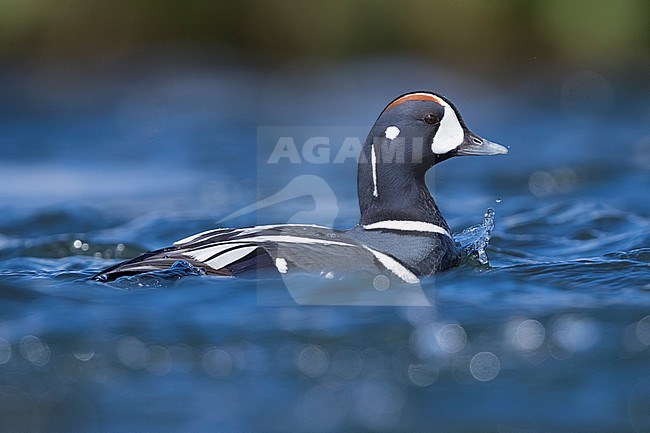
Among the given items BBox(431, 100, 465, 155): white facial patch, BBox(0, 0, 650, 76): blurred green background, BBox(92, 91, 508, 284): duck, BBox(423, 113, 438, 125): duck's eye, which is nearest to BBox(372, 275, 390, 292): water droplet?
BBox(92, 91, 508, 284): duck

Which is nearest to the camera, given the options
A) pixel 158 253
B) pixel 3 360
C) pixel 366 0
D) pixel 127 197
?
pixel 3 360

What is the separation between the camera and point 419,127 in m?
8.33

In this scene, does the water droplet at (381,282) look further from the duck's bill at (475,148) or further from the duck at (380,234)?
the duck's bill at (475,148)

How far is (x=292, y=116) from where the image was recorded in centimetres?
1634

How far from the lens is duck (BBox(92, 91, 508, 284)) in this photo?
750 centimetres

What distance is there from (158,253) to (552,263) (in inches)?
126

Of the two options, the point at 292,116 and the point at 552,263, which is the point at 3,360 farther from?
the point at 292,116

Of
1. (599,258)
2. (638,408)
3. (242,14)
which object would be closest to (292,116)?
(242,14)

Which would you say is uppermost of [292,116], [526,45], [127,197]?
[526,45]

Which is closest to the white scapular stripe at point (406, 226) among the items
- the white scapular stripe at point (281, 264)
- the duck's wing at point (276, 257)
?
the duck's wing at point (276, 257)

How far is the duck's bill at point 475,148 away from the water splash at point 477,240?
819 millimetres

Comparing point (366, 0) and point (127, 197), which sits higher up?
point (366, 0)

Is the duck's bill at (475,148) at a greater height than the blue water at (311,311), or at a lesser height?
greater

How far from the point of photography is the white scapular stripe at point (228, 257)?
295 inches
